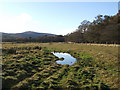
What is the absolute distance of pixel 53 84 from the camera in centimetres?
1294

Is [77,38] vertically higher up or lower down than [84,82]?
higher up

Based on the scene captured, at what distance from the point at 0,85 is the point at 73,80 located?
6.92m

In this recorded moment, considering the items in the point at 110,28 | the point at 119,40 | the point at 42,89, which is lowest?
the point at 42,89

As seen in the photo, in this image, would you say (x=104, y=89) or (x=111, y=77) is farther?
(x=111, y=77)

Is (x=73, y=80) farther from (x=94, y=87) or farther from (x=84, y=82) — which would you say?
(x=94, y=87)

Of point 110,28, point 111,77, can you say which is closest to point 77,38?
point 110,28

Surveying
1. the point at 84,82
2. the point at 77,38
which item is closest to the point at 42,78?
the point at 84,82

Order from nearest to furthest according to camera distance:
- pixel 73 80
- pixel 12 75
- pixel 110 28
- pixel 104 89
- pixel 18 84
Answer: pixel 104 89
pixel 18 84
pixel 73 80
pixel 12 75
pixel 110 28

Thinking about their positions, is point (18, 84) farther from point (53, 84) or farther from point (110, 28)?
point (110, 28)

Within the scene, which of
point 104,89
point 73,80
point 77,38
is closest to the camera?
point 104,89

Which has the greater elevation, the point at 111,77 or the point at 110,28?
the point at 110,28

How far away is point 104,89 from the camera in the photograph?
12.1m

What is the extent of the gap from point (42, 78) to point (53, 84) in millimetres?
2153

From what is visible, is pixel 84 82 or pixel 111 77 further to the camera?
pixel 111 77
